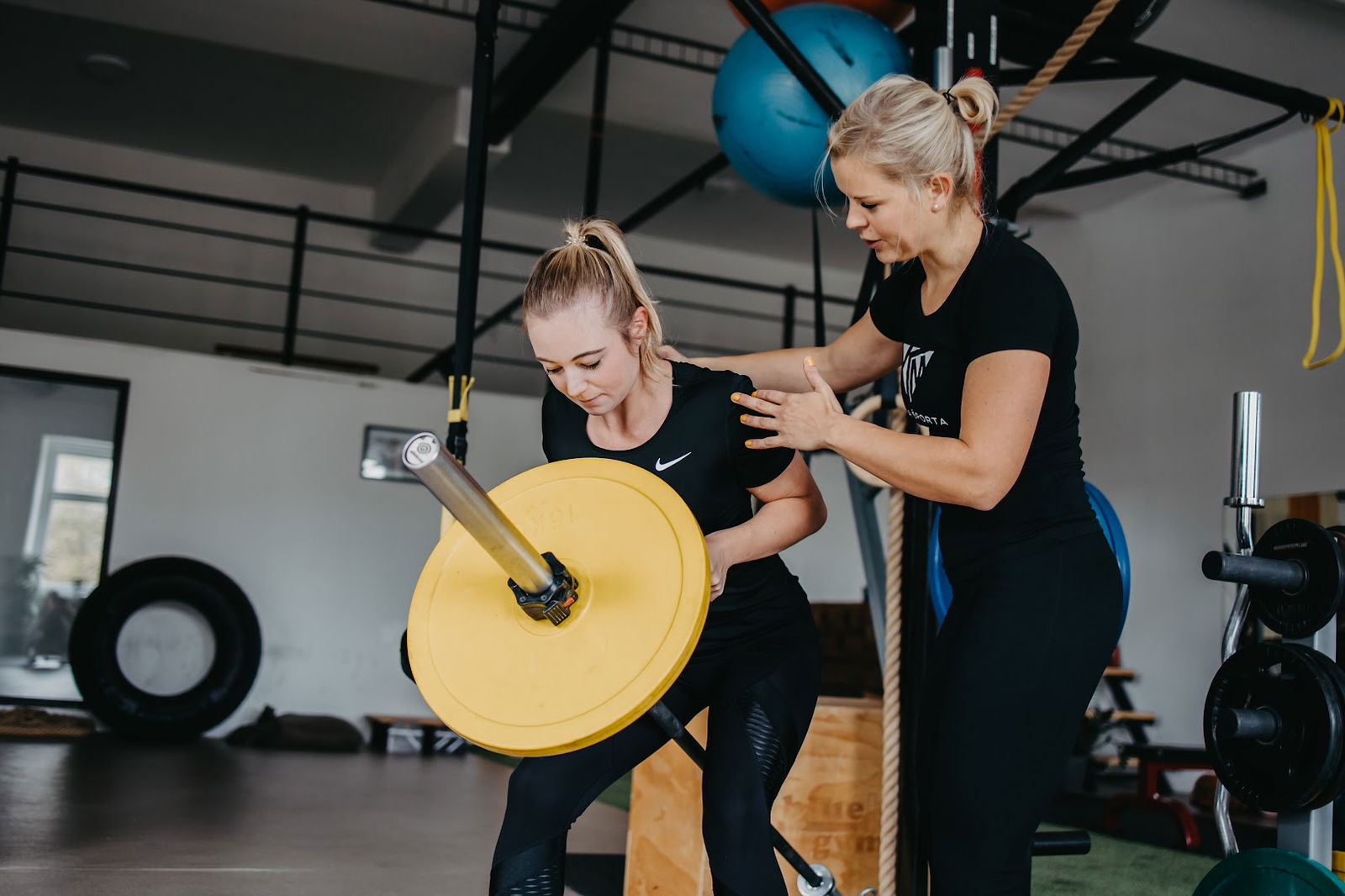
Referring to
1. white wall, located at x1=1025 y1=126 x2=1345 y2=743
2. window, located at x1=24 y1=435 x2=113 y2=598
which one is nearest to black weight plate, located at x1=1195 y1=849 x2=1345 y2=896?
white wall, located at x1=1025 y1=126 x2=1345 y2=743

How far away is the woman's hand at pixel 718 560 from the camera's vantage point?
4.77 ft

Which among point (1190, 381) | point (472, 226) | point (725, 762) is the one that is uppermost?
point (1190, 381)

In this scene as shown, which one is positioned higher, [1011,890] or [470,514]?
[470,514]

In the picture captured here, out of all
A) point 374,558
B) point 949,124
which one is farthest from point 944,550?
point 374,558

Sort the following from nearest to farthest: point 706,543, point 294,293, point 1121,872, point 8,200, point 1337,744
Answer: point 706,543 → point 1337,744 → point 1121,872 → point 8,200 → point 294,293

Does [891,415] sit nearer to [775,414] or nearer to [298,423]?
[775,414]

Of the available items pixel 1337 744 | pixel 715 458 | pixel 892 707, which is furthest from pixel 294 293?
pixel 1337 744

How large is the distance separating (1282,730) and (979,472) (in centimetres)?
91

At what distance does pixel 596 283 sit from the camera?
5.04ft

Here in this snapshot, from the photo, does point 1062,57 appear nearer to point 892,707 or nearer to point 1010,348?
point 1010,348

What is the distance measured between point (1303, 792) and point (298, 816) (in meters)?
3.01

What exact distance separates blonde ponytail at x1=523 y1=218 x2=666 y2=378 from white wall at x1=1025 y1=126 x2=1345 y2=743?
17.8 ft

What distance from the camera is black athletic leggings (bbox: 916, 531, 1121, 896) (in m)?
1.35

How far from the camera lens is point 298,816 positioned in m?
3.65
